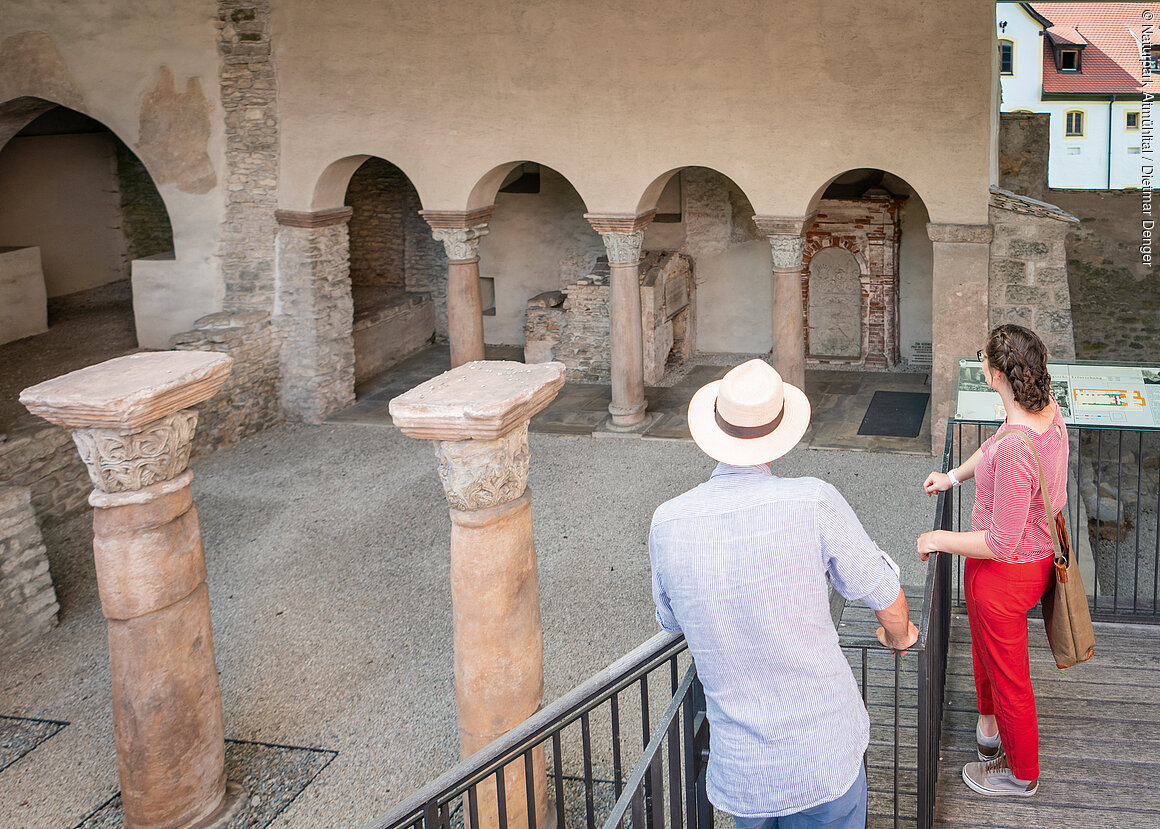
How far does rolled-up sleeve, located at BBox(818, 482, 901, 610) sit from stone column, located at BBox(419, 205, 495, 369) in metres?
10.5

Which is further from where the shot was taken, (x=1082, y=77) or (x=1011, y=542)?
(x=1082, y=77)

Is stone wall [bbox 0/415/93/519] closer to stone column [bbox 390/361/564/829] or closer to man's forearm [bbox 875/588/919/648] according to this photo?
stone column [bbox 390/361/564/829]

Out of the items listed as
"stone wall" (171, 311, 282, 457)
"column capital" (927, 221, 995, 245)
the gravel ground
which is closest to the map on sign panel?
the gravel ground

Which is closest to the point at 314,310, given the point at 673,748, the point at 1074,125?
the point at 673,748

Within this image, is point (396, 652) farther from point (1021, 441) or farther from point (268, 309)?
point (268, 309)

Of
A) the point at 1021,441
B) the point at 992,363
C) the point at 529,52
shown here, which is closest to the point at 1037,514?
the point at 1021,441

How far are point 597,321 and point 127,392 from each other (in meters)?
9.97

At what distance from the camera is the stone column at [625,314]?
42.2 ft

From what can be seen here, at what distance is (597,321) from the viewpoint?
1512 centimetres

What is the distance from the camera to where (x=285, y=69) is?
43.9 ft

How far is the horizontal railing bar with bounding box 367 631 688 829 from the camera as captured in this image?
10.1ft

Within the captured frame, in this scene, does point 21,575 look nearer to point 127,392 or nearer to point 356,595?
point 356,595

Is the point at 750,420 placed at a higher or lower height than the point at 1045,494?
higher

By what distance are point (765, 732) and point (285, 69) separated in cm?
1194
